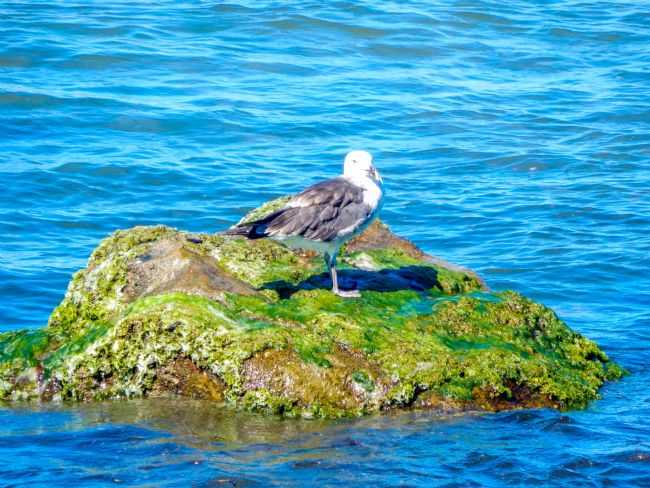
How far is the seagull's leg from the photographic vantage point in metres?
9.36

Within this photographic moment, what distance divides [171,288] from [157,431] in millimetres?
1468

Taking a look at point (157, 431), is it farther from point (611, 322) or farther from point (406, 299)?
point (611, 322)

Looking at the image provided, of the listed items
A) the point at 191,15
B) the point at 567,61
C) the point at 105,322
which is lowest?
the point at 105,322

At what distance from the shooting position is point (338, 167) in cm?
1762

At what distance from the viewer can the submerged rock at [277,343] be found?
8234mm

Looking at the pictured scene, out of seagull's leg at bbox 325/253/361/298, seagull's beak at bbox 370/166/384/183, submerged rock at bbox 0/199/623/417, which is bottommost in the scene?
submerged rock at bbox 0/199/623/417

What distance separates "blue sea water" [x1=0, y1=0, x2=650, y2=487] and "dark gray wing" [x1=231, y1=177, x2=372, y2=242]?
6.08 feet

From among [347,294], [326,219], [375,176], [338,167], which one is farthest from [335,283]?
[338,167]

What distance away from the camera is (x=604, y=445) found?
7.96 metres

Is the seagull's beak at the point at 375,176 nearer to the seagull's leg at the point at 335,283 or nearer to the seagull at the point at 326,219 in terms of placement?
the seagull at the point at 326,219

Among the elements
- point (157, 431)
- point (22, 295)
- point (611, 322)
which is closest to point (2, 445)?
point (157, 431)

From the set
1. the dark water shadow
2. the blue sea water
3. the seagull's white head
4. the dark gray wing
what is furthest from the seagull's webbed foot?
the blue sea water

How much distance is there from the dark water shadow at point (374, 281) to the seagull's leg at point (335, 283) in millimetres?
158

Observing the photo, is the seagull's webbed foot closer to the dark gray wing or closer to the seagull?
the seagull
